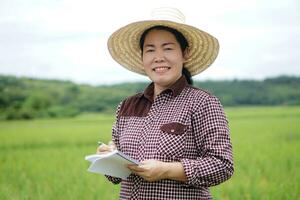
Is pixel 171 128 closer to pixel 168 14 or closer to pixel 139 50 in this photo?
pixel 168 14

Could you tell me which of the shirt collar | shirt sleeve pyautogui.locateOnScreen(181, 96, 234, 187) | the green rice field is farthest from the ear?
the green rice field

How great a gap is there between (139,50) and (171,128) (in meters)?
0.62

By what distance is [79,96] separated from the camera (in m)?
41.0

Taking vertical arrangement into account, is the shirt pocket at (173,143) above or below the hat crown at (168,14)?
below

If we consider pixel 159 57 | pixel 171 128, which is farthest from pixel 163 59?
pixel 171 128

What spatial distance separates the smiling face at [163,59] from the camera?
2.02m

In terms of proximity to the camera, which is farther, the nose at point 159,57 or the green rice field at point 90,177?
the green rice field at point 90,177

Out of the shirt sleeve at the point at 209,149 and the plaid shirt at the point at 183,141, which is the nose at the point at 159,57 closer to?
the plaid shirt at the point at 183,141

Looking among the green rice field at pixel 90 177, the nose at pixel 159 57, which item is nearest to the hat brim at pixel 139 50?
the nose at pixel 159 57

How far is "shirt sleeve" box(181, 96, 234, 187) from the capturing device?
73.7 inches

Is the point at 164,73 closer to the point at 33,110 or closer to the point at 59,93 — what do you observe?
the point at 33,110

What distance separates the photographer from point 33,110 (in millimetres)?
28141

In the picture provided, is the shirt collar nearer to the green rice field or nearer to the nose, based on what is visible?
the nose

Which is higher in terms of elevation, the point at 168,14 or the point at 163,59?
the point at 168,14
